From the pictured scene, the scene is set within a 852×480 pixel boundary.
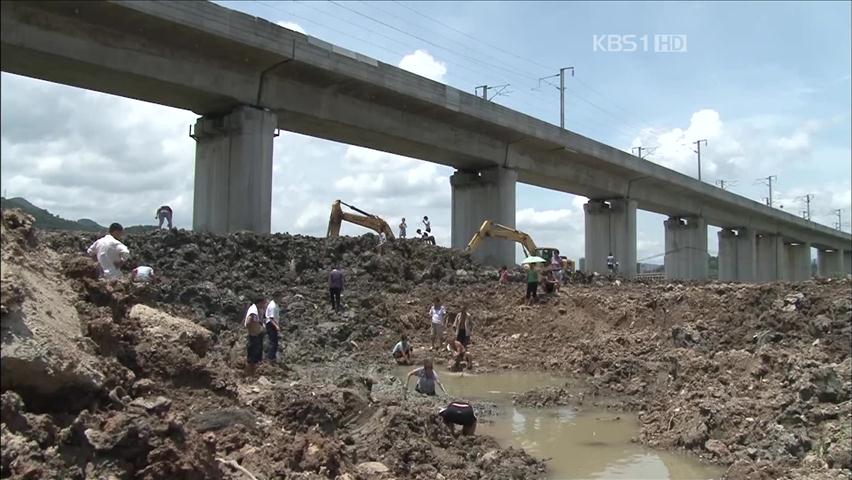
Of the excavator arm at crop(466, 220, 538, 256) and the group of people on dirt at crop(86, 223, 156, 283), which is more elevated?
the excavator arm at crop(466, 220, 538, 256)

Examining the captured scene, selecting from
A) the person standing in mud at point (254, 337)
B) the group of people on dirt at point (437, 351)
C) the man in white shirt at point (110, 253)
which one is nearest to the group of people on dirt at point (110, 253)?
the man in white shirt at point (110, 253)

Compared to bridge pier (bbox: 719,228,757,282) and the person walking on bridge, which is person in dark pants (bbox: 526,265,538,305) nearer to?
the person walking on bridge

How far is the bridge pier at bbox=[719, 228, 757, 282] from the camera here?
6431 centimetres

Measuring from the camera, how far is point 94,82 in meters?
20.9

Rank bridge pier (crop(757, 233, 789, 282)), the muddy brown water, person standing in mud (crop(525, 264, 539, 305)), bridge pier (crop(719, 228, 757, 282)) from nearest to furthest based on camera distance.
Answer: the muddy brown water → person standing in mud (crop(525, 264, 539, 305)) → bridge pier (crop(719, 228, 757, 282)) → bridge pier (crop(757, 233, 789, 282))

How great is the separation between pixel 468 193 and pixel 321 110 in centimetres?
1229

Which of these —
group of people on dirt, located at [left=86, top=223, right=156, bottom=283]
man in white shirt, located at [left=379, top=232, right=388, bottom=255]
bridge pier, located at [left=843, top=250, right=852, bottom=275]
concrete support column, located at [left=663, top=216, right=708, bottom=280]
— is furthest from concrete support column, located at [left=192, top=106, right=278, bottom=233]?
bridge pier, located at [left=843, top=250, right=852, bottom=275]

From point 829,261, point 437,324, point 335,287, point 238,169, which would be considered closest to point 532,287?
point 437,324

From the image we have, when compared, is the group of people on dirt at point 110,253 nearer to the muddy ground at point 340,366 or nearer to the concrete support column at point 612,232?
the muddy ground at point 340,366

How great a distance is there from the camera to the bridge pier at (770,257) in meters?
70.5

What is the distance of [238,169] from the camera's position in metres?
23.9

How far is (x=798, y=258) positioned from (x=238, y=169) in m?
76.1

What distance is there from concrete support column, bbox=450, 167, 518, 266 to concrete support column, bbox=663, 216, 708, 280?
23849 mm

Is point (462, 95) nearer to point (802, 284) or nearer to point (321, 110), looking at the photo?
point (321, 110)
